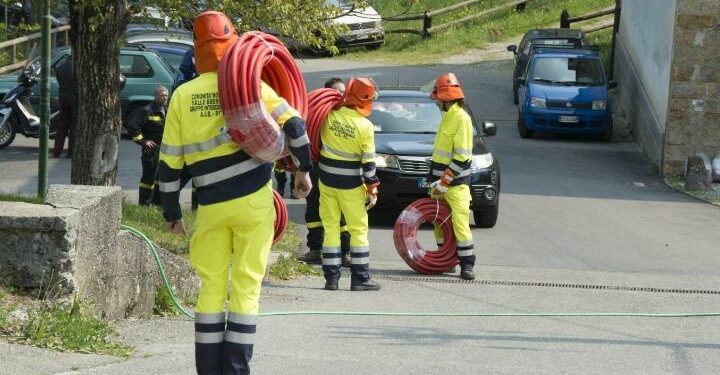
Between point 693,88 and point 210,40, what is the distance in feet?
54.4

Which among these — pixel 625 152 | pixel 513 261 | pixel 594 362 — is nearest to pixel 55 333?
pixel 594 362

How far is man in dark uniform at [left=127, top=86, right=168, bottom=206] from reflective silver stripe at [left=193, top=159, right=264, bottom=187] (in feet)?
29.9

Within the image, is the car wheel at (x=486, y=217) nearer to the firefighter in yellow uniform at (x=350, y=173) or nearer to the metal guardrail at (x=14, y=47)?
the firefighter in yellow uniform at (x=350, y=173)

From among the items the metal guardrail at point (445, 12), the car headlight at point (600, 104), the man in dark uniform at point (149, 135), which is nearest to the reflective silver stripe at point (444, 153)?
the man in dark uniform at point (149, 135)

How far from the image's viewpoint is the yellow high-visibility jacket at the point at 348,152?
10953mm

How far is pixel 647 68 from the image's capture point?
26.2m

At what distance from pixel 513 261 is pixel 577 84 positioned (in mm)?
13569

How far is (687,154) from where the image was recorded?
72.1 feet

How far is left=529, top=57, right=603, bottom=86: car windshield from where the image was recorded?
2706 centimetres

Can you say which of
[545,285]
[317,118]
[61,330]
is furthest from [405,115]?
[61,330]

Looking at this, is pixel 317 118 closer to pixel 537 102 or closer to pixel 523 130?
pixel 537 102

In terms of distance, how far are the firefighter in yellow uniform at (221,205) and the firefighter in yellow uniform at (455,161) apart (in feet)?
17.9

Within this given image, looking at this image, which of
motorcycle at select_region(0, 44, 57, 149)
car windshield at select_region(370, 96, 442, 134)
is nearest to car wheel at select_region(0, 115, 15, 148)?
motorcycle at select_region(0, 44, 57, 149)

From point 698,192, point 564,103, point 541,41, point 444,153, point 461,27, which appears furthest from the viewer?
point 461,27
